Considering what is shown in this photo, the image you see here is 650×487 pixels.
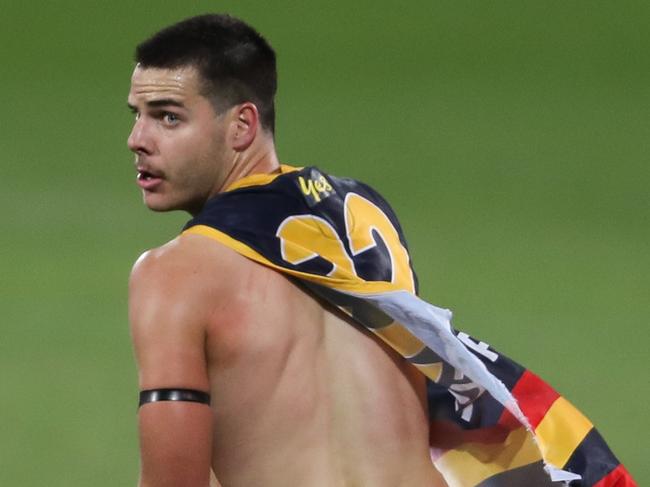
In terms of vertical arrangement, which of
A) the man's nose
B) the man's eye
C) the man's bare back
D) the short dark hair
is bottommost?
the man's bare back

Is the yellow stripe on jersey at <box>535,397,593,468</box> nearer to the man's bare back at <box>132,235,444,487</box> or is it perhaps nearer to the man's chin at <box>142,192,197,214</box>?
the man's bare back at <box>132,235,444,487</box>

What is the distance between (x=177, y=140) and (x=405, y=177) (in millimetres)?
2633

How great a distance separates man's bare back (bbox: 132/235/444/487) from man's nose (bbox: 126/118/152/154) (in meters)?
0.22

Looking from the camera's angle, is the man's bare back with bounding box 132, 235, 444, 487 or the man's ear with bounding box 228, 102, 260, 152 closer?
the man's bare back with bounding box 132, 235, 444, 487

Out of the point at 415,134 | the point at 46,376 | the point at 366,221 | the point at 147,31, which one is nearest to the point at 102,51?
the point at 147,31

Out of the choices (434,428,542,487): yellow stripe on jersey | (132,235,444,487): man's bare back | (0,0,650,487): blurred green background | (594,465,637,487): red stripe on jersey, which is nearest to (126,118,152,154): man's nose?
(132,235,444,487): man's bare back

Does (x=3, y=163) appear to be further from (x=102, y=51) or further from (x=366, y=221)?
(x=366, y=221)

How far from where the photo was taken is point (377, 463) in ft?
7.19

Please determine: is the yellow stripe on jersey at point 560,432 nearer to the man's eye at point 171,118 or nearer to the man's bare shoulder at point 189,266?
the man's bare shoulder at point 189,266

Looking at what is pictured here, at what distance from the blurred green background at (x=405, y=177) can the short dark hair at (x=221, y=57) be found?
1495mm

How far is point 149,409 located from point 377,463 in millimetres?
352

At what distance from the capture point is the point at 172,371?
79.0 inches

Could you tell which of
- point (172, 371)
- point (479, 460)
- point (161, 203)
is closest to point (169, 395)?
point (172, 371)

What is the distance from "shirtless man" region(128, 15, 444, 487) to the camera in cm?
202
